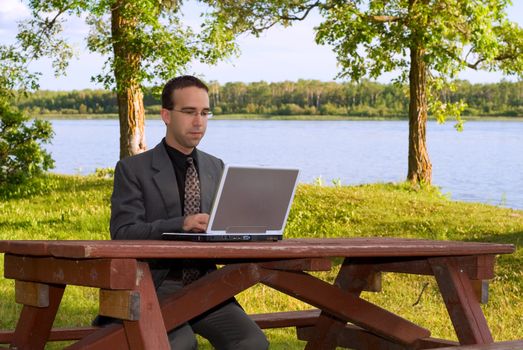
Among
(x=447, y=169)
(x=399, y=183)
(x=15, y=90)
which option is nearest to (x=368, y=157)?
(x=447, y=169)

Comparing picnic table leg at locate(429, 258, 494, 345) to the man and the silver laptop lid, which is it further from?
the silver laptop lid

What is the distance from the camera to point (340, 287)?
7.08 m

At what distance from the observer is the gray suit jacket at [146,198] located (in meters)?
5.38

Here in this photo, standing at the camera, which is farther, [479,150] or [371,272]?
[479,150]

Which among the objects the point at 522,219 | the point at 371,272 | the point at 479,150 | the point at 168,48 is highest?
the point at 168,48

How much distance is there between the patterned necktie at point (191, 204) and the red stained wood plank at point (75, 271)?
95 cm

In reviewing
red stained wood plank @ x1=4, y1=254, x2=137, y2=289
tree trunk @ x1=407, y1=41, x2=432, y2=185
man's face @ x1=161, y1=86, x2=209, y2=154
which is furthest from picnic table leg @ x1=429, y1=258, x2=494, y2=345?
tree trunk @ x1=407, y1=41, x2=432, y2=185

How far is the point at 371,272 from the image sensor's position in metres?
7.04

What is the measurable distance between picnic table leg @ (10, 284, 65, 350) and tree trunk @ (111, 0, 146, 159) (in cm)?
1287

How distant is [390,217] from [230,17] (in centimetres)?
808

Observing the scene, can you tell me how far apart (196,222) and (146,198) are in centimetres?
60

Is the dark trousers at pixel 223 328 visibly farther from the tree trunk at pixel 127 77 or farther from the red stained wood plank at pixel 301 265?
the tree trunk at pixel 127 77

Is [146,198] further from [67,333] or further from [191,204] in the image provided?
[67,333]

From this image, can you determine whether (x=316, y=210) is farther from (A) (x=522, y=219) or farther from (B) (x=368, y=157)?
(B) (x=368, y=157)
